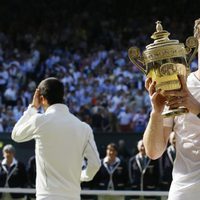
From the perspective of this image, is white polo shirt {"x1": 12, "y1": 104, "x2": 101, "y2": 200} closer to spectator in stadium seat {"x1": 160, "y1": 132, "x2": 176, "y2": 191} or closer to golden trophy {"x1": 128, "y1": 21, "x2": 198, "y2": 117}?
golden trophy {"x1": 128, "y1": 21, "x2": 198, "y2": 117}

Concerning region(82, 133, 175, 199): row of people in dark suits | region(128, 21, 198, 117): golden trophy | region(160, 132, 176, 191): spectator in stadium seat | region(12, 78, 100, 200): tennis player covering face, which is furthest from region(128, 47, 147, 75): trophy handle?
region(82, 133, 175, 199): row of people in dark suits

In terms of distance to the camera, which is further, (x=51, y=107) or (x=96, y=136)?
(x=96, y=136)

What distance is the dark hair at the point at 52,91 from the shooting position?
5613mm

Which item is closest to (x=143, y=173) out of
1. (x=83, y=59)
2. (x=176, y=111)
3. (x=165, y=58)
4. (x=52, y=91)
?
(x=52, y=91)

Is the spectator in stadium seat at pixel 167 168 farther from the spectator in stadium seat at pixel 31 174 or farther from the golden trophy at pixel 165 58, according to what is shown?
the golden trophy at pixel 165 58

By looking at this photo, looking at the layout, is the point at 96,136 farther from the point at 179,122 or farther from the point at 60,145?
the point at 179,122

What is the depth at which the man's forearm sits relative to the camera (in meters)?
3.56

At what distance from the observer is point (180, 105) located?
11.1 ft

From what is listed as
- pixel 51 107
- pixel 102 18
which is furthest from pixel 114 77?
pixel 51 107

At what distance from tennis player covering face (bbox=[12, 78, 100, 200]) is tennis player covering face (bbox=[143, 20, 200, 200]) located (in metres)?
1.84

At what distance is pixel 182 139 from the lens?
3.60 metres

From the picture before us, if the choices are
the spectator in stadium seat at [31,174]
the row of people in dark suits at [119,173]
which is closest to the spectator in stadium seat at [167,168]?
the row of people in dark suits at [119,173]

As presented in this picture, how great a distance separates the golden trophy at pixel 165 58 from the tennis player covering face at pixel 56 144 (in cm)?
189

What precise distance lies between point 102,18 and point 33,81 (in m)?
6.32
